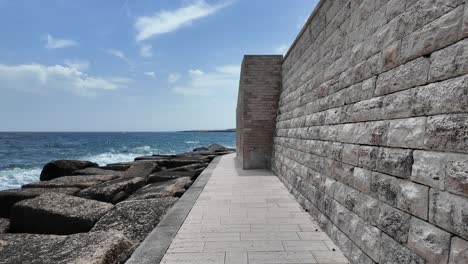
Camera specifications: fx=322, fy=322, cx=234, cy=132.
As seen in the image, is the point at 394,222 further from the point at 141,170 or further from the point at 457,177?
the point at 141,170

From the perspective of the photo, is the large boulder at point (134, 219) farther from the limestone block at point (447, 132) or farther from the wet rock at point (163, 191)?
the limestone block at point (447, 132)

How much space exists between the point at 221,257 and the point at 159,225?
4.79ft

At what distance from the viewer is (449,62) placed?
6.85 ft

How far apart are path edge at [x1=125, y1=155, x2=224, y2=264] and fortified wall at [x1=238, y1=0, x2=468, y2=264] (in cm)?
208

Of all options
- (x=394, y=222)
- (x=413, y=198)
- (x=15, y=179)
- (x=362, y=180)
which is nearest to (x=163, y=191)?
(x=362, y=180)

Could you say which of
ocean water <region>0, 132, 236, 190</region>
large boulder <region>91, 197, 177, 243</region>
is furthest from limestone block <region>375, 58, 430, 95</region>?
ocean water <region>0, 132, 236, 190</region>

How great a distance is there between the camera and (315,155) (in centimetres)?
525

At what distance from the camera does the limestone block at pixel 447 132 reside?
1.94m

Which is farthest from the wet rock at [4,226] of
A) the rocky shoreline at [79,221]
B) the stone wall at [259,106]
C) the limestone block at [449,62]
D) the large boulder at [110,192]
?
the stone wall at [259,106]

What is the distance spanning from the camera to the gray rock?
1.88m

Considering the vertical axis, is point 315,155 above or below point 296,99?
below

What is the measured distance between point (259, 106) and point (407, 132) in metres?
8.69

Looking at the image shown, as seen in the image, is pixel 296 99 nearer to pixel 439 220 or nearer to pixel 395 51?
pixel 395 51

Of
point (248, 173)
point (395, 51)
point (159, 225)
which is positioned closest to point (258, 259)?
point (159, 225)
